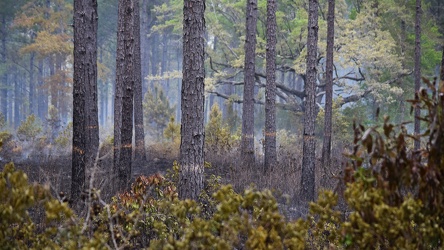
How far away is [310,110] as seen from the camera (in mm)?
8016

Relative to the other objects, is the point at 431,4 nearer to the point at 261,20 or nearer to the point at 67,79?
the point at 261,20

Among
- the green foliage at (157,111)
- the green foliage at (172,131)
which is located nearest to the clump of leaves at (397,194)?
the green foliage at (172,131)

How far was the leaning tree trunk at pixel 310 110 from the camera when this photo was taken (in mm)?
7996

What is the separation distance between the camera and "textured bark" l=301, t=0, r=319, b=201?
26.2 ft

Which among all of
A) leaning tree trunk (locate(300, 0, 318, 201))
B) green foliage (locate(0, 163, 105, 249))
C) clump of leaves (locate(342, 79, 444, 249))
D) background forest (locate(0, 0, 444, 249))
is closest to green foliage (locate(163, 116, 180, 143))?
background forest (locate(0, 0, 444, 249))

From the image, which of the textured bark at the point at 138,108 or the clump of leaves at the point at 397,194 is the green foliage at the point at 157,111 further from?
the clump of leaves at the point at 397,194

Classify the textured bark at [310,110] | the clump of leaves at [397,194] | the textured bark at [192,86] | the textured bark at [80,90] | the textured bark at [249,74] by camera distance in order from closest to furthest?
the clump of leaves at [397,194]
the textured bark at [192,86]
the textured bark at [80,90]
the textured bark at [310,110]
the textured bark at [249,74]

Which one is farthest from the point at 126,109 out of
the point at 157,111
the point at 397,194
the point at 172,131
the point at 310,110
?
the point at 157,111

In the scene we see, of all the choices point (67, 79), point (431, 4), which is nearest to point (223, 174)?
point (431, 4)

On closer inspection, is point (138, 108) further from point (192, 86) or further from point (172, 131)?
point (192, 86)

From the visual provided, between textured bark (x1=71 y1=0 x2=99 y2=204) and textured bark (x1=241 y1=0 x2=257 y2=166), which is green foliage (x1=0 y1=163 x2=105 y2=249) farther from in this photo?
textured bark (x1=241 y1=0 x2=257 y2=166)

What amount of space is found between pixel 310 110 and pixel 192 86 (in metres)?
2.97

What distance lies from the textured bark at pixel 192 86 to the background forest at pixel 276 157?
529 mm

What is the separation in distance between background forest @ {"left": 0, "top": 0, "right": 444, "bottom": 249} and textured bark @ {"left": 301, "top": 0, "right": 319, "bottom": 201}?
0.20 feet
